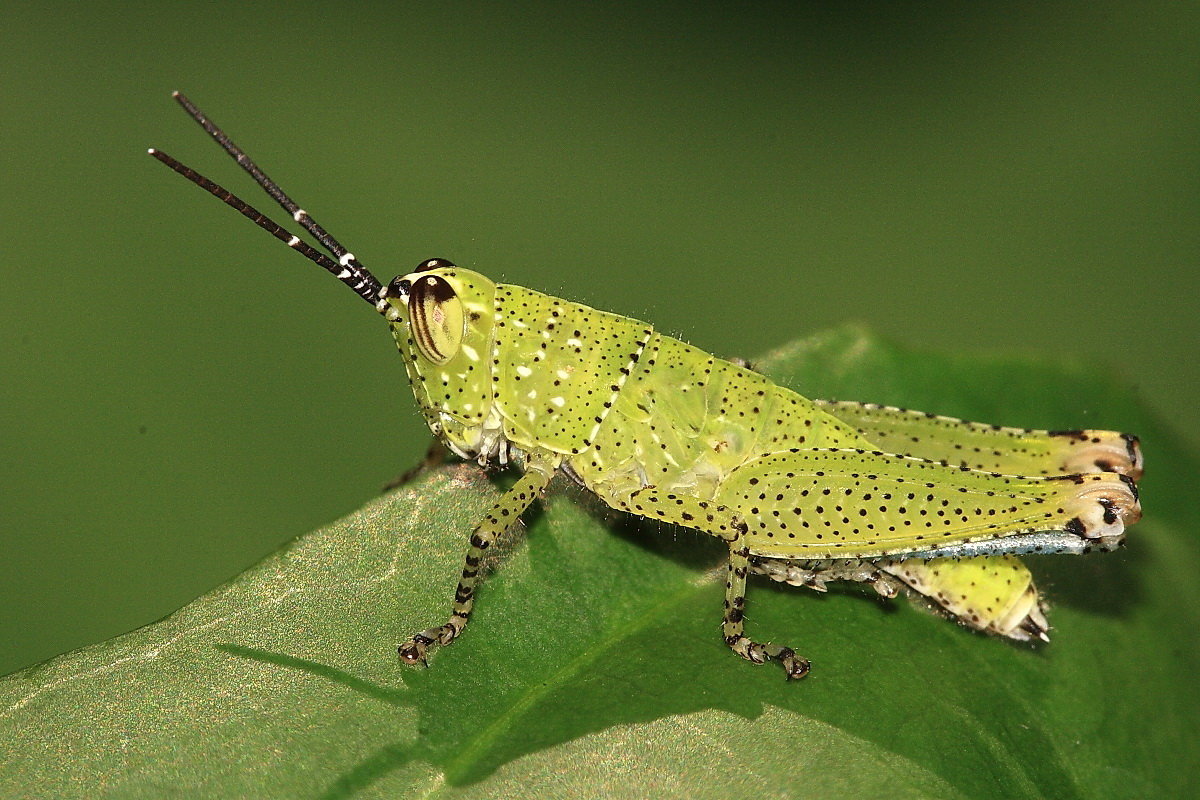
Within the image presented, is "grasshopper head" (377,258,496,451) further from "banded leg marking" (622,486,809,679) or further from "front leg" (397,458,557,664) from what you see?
"banded leg marking" (622,486,809,679)

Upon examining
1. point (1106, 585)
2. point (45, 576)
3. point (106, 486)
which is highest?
point (1106, 585)

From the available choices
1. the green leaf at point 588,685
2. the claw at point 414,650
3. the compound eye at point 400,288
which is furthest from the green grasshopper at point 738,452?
the claw at point 414,650

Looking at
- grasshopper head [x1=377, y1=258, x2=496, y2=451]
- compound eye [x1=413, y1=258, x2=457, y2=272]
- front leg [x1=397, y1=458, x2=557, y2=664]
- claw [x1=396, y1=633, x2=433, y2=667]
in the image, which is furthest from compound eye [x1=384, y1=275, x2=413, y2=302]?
claw [x1=396, y1=633, x2=433, y2=667]

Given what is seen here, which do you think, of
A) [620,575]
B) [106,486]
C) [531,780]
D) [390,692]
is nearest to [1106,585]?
[620,575]

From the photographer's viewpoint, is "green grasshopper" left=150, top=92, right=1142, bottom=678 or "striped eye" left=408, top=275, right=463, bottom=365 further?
"striped eye" left=408, top=275, right=463, bottom=365

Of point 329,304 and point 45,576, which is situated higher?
point 329,304

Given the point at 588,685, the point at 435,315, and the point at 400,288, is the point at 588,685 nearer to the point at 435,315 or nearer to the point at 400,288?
the point at 435,315

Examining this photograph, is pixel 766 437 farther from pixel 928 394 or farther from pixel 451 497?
pixel 451 497
